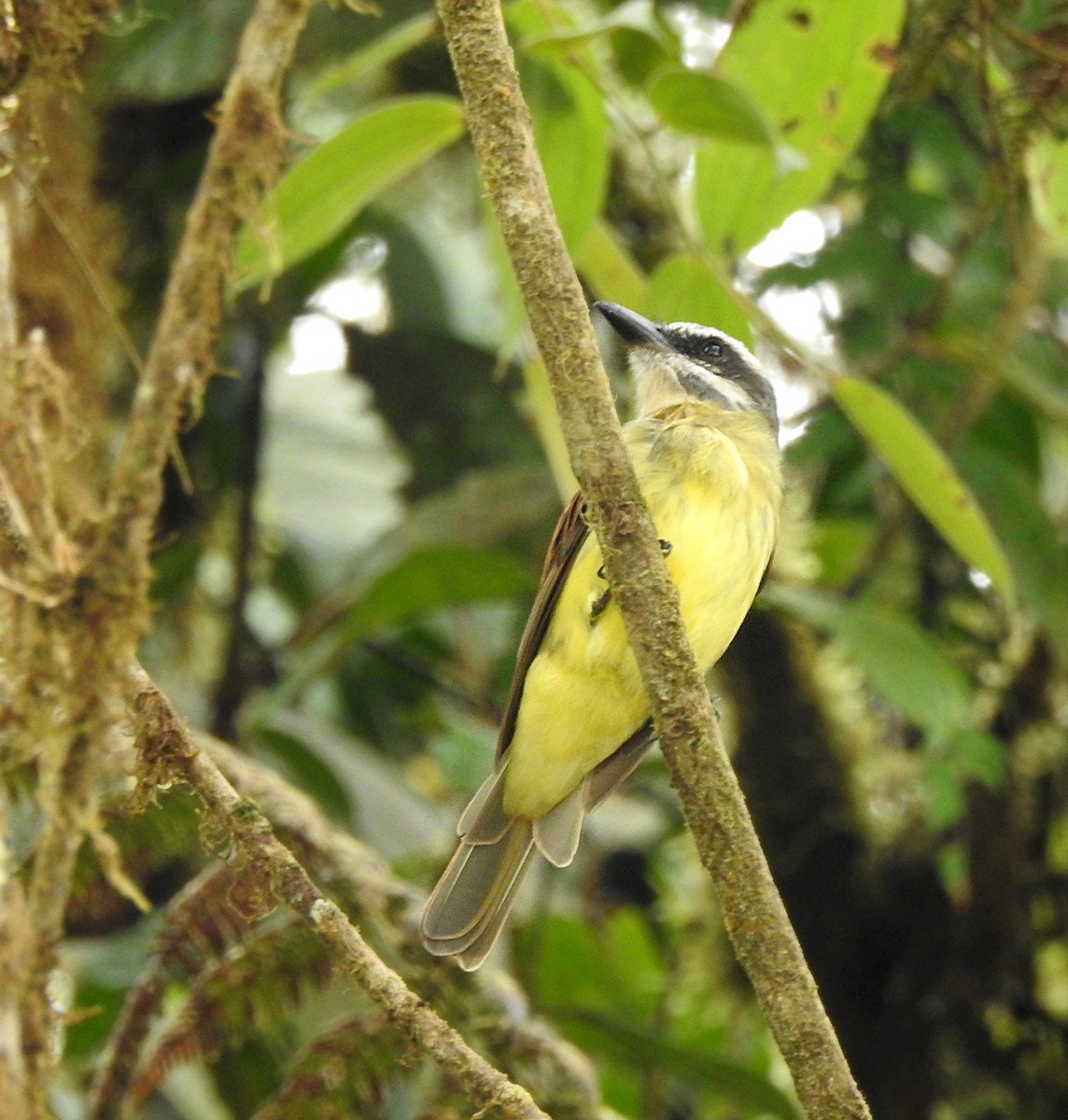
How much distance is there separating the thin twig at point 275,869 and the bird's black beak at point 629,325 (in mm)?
1592

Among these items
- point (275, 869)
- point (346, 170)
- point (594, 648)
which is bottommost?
point (594, 648)

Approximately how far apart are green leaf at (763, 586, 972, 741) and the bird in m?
0.67

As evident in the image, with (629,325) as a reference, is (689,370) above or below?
below

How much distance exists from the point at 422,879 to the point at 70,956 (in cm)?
107

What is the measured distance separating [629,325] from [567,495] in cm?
39

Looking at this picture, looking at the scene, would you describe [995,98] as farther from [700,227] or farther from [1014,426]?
[1014,426]

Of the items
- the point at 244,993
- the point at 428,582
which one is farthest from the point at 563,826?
the point at 428,582

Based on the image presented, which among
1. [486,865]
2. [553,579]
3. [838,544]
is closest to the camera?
[553,579]

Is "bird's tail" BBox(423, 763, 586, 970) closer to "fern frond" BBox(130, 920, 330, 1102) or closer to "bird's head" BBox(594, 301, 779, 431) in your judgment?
"fern frond" BBox(130, 920, 330, 1102)

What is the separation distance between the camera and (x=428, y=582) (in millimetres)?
4098

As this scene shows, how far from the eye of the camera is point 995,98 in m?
3.32

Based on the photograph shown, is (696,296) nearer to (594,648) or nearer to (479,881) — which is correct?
(594,648)

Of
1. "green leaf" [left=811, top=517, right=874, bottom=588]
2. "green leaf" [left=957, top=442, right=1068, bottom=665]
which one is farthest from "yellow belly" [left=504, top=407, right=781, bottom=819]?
"green leaf" [left=811, top=517, right=874, bottom=588]

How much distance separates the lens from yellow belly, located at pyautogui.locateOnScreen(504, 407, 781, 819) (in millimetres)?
3025
